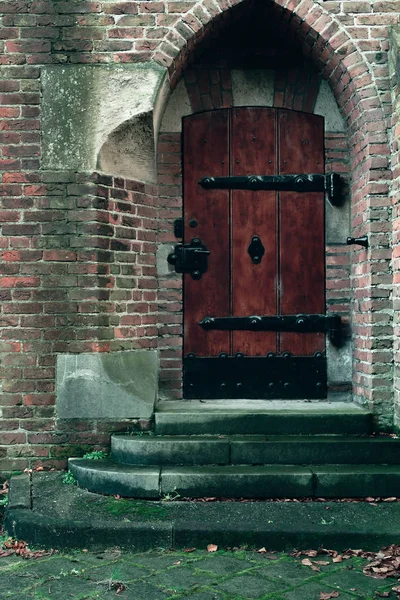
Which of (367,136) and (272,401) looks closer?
(367,136)

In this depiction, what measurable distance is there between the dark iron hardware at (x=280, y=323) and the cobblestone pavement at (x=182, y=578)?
6.21ft

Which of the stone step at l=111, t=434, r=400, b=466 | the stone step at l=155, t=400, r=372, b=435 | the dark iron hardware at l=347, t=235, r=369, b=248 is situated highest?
the dark iron hardware at l=347, t=235, r=369, b=248

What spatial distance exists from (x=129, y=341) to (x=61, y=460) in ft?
3.15

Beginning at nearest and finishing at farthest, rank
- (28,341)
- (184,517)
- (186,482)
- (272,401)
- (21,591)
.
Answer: (21,591) < (184,517) < (186,482) < (28,341) < (272,401)

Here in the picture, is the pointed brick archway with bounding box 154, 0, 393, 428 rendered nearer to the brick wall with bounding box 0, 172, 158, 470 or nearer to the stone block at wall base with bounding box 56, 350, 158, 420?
the brick wall with bounding box 0, 172, 158, 470

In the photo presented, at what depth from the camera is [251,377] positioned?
5.09 meters

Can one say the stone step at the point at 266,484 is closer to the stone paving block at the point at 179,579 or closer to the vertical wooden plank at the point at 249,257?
the stone paving block at the point at 179,579

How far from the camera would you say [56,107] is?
15.3ft

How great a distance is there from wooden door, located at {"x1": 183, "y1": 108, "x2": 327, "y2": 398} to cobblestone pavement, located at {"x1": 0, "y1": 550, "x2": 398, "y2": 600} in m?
1.72

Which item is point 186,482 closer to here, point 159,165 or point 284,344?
point 284,344

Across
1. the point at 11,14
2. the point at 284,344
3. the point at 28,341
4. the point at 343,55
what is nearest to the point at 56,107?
the point at 11,14

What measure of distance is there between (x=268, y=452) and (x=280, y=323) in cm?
109

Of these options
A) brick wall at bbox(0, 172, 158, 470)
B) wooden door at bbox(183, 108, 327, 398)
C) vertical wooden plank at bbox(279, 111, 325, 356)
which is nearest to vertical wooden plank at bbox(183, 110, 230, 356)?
wooden door at bbox(183, 108, 327, 398)

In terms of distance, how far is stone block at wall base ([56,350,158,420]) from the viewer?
4617mm
